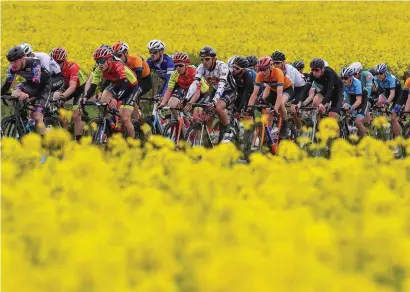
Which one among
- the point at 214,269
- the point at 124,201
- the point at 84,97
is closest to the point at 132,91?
the point at 84,97

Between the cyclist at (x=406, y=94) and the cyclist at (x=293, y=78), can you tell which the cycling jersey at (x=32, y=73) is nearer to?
the cyclist at (x=293, y=78)

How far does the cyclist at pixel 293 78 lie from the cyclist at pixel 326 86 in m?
0.25

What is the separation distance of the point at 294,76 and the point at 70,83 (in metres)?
4.10

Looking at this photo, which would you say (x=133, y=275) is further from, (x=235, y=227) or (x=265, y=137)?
(x=265, y=137)

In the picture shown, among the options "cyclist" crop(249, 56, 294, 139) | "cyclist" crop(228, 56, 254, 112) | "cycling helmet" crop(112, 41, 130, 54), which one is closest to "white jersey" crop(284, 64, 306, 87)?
"cyclist" crop(249, 56, 294, 139)

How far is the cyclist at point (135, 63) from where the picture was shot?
15039 millimetres

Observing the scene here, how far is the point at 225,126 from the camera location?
1479 centimetres

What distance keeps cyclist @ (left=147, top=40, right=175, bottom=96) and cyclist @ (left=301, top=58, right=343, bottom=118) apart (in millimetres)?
2459

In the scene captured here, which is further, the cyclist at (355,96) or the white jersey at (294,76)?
the cyclist at (355,96)

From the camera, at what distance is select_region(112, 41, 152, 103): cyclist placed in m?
15.0

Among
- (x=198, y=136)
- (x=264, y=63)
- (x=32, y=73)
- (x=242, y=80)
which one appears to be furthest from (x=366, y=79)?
(x=32, y=73)

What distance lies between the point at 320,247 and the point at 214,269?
0.76 m

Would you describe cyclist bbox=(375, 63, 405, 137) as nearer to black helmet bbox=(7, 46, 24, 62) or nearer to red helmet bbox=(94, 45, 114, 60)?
red helmet bbox=(94, 45, 114, 60)

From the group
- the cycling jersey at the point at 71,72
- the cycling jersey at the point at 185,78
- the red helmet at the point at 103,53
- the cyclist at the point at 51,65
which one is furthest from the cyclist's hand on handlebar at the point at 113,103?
the cycling jersey at the point at 71,72
